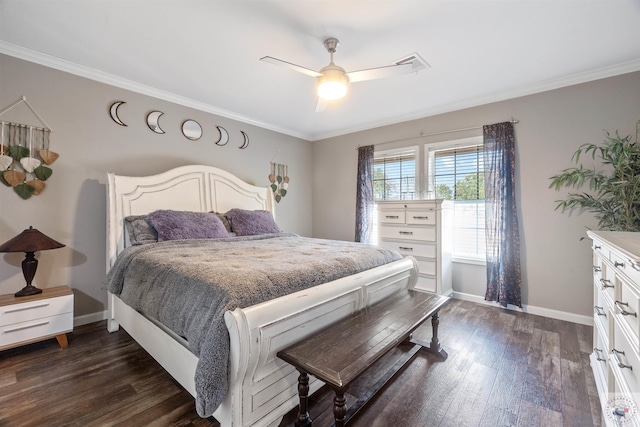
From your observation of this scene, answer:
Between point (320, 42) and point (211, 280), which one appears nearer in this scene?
point (211, 280)

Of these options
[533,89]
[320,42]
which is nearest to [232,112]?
[320,42]

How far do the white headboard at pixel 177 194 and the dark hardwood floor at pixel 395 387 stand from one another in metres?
0.95

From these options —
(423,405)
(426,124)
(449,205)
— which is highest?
(426,124)

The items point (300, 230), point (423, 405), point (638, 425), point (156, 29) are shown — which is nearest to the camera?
point (638, 425)

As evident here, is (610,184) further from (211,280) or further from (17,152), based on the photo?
(17,152)

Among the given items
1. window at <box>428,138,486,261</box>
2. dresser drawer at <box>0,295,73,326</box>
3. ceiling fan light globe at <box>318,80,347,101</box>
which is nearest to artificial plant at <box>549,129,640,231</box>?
window at <box>428,138,486,261</box>

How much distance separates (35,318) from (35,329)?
87 mm

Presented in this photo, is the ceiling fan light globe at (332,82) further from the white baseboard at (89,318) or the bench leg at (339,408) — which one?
the white baseboard at (89,318)

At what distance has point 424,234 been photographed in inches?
130

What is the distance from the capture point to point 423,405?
1623 mm

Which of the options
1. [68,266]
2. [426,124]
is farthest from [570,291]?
[68,266]

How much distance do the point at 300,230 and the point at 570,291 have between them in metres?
3.69

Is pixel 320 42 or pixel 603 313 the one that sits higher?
pixel 320 42

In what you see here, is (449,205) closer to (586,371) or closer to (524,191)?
(524,191)
